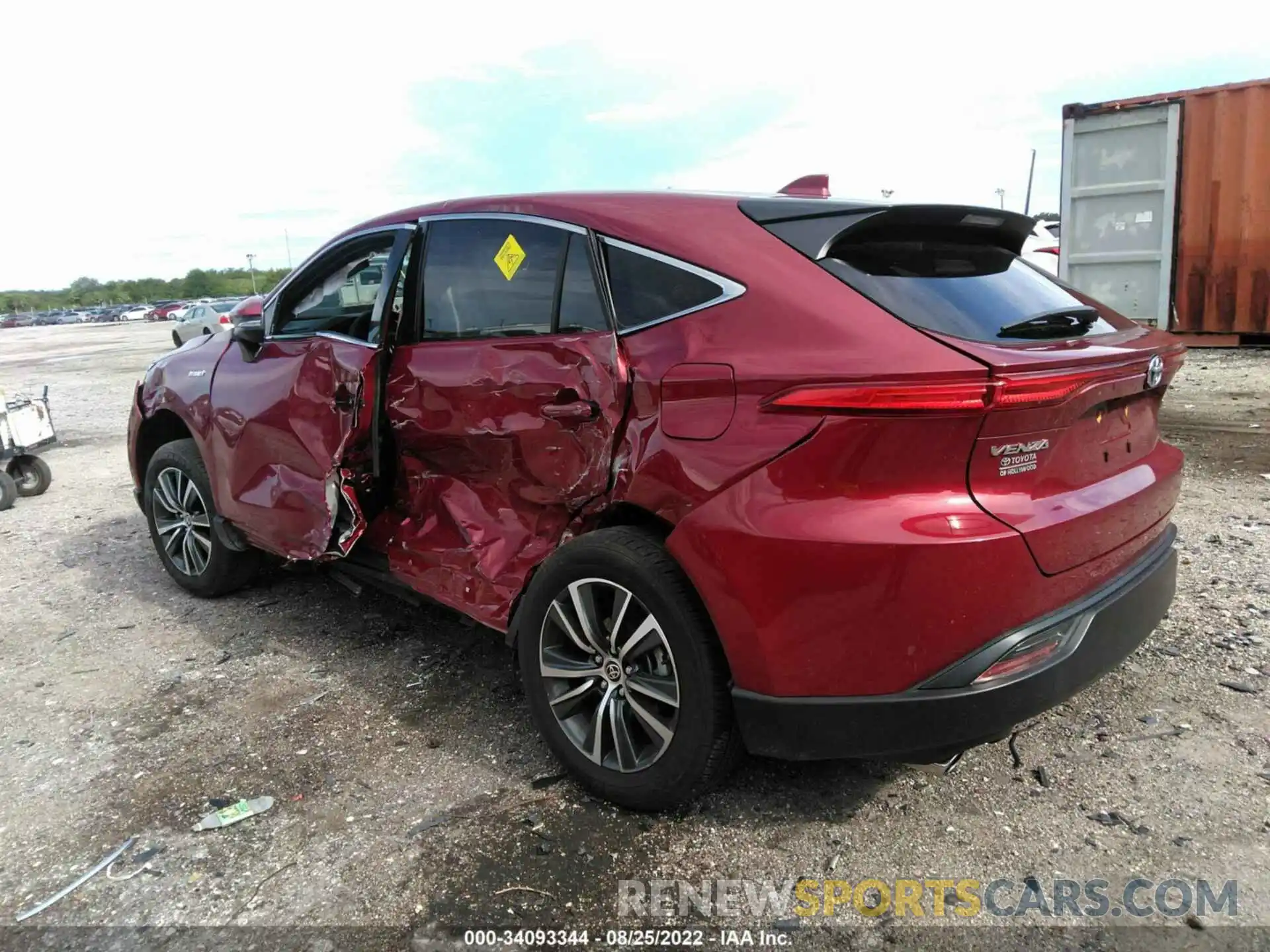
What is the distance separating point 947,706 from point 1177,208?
917 cm

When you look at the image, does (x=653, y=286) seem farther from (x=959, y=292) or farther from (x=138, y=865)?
(x=138, y=865)

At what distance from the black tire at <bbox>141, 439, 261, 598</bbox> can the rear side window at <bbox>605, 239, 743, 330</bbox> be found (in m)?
2.63

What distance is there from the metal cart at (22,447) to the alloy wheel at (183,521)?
3129mm

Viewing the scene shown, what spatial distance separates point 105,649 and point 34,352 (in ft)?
105

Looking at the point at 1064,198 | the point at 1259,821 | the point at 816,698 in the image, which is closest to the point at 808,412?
the point at 816,698

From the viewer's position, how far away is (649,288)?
8.68 ft

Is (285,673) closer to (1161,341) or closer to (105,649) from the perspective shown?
(105,649)

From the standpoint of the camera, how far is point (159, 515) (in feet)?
15.7

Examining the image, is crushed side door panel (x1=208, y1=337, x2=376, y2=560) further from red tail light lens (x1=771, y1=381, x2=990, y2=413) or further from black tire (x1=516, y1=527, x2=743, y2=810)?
red tail light lens (x1=771, y1=381, x2=990, y2=413)

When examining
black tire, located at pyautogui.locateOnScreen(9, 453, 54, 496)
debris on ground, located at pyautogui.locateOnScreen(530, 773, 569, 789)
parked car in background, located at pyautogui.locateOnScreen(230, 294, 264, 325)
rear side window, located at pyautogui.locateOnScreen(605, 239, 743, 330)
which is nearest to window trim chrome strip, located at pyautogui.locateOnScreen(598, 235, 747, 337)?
rear side window, located at pyautogui.locateOnScreen(605, 239, 743, 330)

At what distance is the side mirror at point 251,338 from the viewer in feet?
13.4

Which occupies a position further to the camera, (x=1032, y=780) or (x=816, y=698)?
(x=1032, y=780)

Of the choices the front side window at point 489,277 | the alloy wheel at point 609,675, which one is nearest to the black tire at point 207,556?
the front side window at point 489,277

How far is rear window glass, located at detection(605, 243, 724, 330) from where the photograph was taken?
253 centimetres
